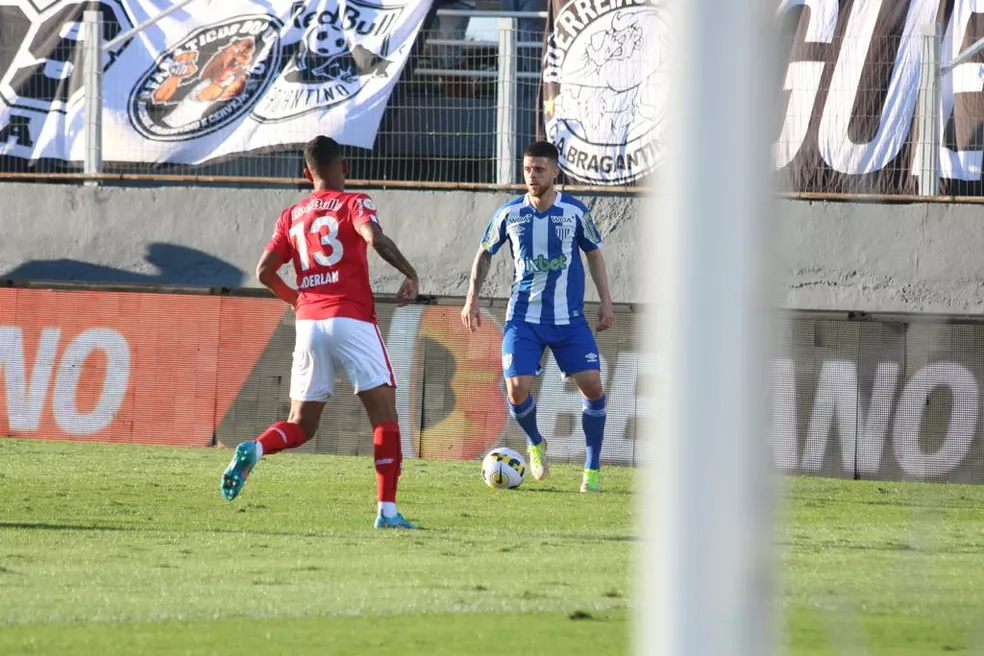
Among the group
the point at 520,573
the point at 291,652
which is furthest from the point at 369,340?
the point at 291,652

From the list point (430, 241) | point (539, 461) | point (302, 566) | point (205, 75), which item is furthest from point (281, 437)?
point (205, 75)

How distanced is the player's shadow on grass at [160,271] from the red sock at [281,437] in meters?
6.06

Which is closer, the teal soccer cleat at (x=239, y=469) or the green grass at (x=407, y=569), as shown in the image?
the green grass at (x=407, y=569)

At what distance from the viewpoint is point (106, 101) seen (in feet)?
45.4

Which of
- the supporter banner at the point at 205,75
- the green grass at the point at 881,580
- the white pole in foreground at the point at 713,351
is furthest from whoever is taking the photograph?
the supporter banner at the point at 205,75

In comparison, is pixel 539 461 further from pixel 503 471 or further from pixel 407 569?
pixel 407 569

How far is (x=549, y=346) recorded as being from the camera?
968 centimetres

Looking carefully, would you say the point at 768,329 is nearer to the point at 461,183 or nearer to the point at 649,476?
the point at 649,476

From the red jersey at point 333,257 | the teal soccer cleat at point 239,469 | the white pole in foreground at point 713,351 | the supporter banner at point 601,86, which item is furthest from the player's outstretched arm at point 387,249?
the supporter banner at point 601,86

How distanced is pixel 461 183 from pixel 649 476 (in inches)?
425

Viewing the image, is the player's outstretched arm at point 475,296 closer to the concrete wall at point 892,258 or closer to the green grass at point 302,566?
the green grass at point 302,566

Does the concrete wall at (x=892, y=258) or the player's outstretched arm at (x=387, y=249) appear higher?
the concrete wall at (x=892, y=258)

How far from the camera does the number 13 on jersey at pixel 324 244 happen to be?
25.5ft

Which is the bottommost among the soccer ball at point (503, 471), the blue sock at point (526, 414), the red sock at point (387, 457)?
the soccer ball at point (503, 471)
